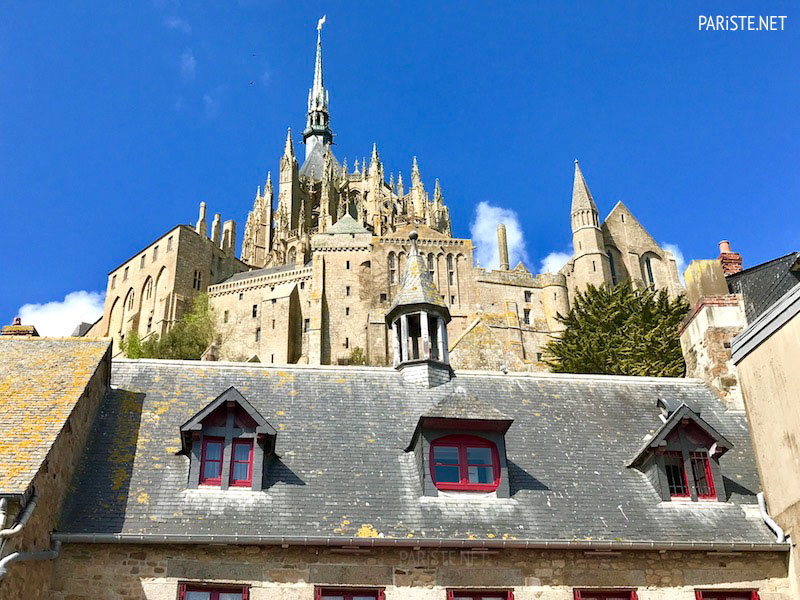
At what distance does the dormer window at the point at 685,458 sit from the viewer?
15.9 m

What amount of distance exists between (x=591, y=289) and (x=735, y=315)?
19825mm

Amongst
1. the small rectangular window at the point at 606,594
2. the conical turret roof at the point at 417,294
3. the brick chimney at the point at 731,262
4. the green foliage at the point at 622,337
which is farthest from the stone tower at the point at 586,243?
the small rectangular window at the point at 606,594

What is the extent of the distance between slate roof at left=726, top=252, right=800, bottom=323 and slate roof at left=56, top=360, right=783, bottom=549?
3560 mm

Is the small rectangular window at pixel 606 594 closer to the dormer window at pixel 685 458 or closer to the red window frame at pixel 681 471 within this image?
the dormer window at pixel 685 458

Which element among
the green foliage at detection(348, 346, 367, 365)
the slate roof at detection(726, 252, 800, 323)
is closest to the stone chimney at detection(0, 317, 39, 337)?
the slate roof at detection(726, 252, 800, 323)

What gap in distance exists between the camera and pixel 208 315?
87.6 m

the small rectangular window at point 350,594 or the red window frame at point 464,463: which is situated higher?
the red window frame at point 464,463

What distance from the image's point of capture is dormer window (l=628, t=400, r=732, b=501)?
1588 centimetres

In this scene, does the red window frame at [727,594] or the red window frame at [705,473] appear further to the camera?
the red window frame at [705,473]

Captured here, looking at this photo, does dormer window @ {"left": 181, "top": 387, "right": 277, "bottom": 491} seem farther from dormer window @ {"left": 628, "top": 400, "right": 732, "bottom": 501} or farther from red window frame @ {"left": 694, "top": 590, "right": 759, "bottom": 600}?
red window frame @ {"left": 694, "top": 590, "right": 759, "bottom": 600}

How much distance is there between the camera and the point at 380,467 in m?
15.9

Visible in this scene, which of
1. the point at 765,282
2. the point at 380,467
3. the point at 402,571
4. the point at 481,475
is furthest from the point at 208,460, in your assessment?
the point at 765,282

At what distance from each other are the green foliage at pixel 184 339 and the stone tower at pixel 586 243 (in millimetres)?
34021

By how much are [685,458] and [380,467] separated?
18.0 ft
